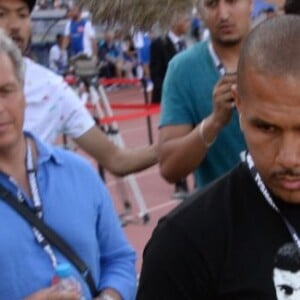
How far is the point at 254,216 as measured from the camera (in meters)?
1.87

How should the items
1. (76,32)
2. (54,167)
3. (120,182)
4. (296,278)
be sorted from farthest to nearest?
1. (76,32)
2. (120,182)
3. (54,167)
4. (296,278)

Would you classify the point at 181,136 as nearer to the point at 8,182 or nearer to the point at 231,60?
the point at 231,60

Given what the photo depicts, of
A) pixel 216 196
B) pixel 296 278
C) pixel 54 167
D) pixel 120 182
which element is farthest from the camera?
pixel 120 182

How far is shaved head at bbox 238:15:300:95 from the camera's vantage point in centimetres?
181

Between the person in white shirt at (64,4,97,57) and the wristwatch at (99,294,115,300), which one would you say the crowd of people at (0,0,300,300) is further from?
the person in white shirt at (64,4,97,57)

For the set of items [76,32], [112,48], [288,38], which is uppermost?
[288,38]

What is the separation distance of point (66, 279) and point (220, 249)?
0.86 metres

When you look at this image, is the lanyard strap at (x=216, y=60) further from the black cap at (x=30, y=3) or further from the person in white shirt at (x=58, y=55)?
the person in white shirt at (x=58, y=55)

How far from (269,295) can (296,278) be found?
6 cm

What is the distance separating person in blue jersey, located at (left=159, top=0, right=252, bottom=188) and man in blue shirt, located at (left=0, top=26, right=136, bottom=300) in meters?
0.43

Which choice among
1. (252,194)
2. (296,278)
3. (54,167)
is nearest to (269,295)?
(296,278)

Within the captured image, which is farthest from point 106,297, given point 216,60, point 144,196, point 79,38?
point 79,38

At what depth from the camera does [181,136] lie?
338 cm

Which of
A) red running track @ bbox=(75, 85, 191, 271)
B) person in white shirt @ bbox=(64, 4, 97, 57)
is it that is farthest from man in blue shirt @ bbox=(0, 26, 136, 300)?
person in white shirt @ bbox=(64, 4, 97, 57)
